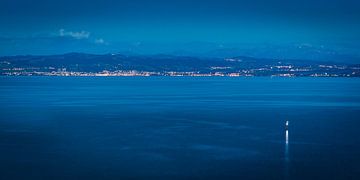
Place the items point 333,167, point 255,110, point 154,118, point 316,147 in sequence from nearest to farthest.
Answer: point 333,167, point 316,147, point 154,118, point 255,110

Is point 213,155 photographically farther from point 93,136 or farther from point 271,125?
point 271,125

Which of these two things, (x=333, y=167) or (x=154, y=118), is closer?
(x=333, y=167)

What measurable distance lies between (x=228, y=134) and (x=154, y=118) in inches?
576

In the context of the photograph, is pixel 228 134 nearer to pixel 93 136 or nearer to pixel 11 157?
pixel 93 136

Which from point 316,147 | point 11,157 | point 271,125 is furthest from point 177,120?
point 11,157

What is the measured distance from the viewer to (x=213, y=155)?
35.3 metres

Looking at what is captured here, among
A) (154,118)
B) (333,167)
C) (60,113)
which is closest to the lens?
(333,167)

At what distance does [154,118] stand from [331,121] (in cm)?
1882

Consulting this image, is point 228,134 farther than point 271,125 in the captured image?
No

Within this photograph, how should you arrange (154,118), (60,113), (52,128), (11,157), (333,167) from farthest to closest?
(60,113)
(154,118)
(52,128)
(11,157)
(333,167)

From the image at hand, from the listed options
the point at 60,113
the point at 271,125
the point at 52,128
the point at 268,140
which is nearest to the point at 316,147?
the point at 268,140

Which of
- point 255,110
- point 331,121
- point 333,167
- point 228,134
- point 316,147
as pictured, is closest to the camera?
point 333,167

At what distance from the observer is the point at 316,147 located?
38.2m

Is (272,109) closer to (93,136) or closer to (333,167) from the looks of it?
(93,136)
